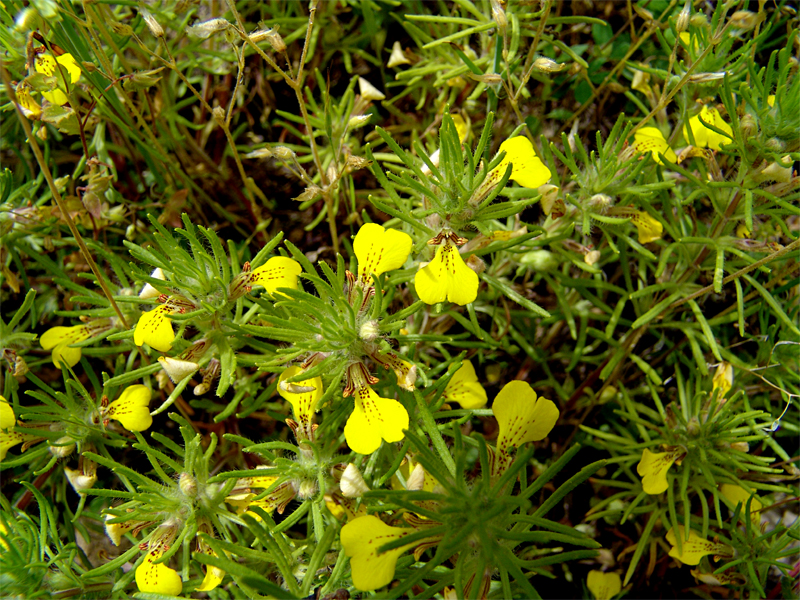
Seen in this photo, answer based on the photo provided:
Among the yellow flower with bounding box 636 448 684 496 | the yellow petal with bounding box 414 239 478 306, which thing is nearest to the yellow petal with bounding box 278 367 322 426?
the yellow petal with bounding box 414 239 478 306

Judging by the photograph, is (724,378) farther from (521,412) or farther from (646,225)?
(521,412)

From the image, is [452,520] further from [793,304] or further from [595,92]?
[595,92]

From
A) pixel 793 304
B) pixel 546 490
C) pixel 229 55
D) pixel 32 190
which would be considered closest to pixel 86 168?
pixel 32 190

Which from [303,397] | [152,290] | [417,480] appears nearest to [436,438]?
[417,480]

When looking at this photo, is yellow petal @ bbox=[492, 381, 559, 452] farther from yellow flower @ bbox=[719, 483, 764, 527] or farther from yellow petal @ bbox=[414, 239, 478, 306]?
yellow flower @ bbox=[719, 483, 764, 527]

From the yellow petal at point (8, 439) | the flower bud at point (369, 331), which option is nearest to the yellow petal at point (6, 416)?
the yellow petal at point (8, 439)
